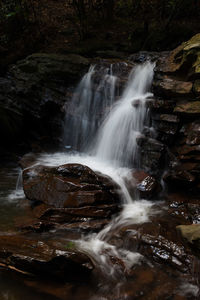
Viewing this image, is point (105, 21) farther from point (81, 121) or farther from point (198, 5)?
point (81, 121)

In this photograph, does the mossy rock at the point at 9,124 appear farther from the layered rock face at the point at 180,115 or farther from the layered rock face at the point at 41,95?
the layered rock face at the point at 180,115

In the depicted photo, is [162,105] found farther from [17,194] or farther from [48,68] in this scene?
[48,68]

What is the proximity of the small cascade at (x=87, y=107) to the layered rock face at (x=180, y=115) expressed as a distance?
6.70ft

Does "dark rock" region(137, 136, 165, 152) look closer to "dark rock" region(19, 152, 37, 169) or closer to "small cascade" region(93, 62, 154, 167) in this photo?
"small cascade" region(93, 62, 154, 167)

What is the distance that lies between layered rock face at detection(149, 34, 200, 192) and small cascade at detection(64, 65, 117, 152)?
204 cm

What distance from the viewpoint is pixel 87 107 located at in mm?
7637

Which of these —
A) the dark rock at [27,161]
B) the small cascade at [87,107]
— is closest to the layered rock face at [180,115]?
the small cascade at [87,107]

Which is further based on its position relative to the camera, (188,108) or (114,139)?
(114,139)

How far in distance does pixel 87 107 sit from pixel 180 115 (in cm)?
345

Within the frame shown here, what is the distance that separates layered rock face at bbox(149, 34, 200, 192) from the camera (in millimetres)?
4820

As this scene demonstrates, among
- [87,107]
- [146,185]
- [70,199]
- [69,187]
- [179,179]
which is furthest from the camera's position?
[87,107]

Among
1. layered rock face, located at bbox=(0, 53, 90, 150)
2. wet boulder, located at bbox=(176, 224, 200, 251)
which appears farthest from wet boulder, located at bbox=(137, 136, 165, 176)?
layered rock face, located at bbox=(0, 53, 90, 150)

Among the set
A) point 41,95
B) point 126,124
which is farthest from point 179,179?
point 41,95

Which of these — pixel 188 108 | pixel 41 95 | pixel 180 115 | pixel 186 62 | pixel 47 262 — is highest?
pixel 186 62
